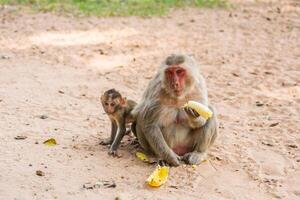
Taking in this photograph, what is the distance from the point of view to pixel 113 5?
1448cm

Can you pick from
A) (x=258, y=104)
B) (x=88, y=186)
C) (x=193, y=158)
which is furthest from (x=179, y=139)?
(x=258, y=104)

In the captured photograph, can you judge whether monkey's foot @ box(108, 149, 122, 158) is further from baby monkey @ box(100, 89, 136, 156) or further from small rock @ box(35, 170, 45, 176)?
small rock @ box(35, 170, 45, 176)

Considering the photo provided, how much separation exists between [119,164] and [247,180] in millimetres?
1333

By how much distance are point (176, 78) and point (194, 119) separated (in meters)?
0.50

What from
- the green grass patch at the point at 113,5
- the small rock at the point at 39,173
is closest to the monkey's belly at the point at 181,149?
the small rock at the point at 39,173

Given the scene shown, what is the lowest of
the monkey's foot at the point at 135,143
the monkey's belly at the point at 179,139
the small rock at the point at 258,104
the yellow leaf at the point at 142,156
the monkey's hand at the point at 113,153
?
the small rock at the point at 258,104

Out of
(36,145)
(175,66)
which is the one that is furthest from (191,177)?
(36,145)

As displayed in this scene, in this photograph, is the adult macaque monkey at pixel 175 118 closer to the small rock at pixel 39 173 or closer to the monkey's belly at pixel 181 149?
the monkey's belly at pixel 181 149

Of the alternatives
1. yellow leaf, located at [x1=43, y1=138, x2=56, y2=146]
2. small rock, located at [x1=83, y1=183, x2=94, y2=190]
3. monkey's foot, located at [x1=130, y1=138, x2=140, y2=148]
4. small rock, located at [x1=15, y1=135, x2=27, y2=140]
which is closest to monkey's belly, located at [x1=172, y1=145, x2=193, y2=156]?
monkey's foot, located at [x1=130, y1=138, x2=140, y2=148]

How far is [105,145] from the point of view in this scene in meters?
7.14

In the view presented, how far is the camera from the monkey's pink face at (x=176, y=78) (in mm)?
6266

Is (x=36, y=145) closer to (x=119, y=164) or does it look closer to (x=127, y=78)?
(x=119, y=164)

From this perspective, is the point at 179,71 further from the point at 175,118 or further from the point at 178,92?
the point at 175,118

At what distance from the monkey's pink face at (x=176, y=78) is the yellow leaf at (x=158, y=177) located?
30.7 inches
